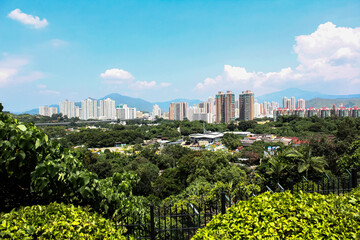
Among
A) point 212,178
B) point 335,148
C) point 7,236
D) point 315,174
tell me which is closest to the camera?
point 7,236

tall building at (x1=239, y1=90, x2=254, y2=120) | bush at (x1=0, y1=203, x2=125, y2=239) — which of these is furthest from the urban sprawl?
bush at (x1=0, y1=203, x2=125, y2=239)

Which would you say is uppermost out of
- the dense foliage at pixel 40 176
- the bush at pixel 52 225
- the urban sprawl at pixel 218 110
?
the urban sprawl at pixel 218 110

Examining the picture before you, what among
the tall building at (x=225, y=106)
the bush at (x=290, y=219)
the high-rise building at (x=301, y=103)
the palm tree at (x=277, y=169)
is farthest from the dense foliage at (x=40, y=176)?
the high-rise building at (x=301, y=103)

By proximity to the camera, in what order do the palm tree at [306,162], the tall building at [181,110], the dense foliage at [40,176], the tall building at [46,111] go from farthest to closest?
the tall building at [46,111] → the tall building at [181,110] → the palm tree at [306,162] → the dense foliage at [40,176]

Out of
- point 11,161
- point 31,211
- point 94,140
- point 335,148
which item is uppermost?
point 11,161

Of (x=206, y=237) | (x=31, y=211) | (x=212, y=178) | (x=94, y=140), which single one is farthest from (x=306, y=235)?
(x=94, y=140)

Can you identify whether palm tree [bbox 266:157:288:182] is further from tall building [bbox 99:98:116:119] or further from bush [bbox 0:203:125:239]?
tall building [bbox 99:98:116:119]

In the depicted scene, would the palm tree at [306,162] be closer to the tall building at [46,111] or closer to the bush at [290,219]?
the bush at [290,219]

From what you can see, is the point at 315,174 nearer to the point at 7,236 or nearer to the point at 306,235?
the point at 306,235
